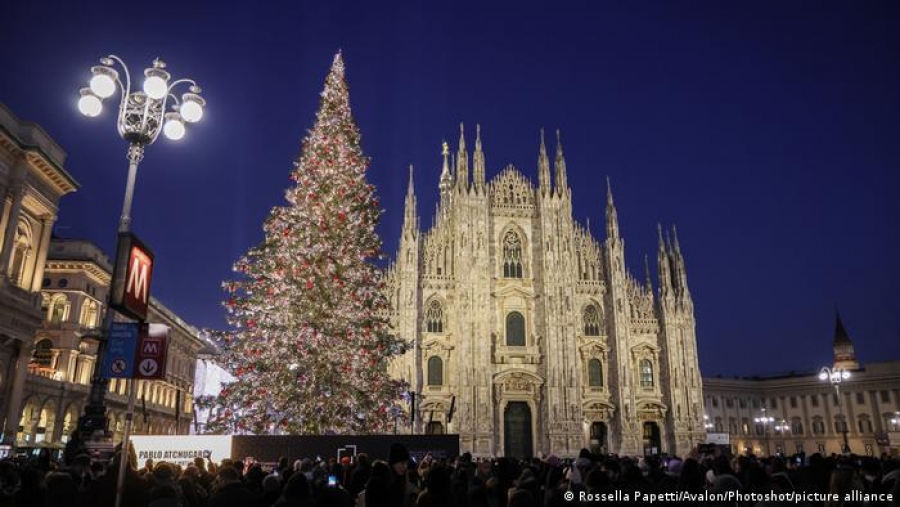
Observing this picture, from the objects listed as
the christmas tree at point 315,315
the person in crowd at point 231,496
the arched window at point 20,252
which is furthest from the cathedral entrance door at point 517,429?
the person in crowd at point 231,496

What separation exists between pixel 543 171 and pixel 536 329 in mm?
11729

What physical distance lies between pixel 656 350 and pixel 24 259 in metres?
37.2

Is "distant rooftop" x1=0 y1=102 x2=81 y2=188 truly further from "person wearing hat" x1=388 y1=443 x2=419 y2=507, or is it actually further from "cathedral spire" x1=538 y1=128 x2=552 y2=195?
"cathedral spire" x1=538 y1=128 x2=552 y2=195

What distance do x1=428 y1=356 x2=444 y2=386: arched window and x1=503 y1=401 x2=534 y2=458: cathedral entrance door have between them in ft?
16.3

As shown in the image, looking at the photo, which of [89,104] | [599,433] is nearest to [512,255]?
[599,433]

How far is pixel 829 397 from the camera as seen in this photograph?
6625 centimetres

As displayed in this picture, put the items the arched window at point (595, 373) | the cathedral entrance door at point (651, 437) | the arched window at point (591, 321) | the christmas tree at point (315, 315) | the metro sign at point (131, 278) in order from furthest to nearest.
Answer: the arched window at point (591, 321)
the arched window at point (595, 373)
the cathedral entrance door at point (651, 437)
the christmas tree at point (315, 315)
the metro sign at point (131, 278)

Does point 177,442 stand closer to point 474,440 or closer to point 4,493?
point 4,493

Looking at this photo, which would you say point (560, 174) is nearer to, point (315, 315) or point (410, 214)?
point (410, 214)

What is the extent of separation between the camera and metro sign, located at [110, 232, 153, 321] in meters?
6.53

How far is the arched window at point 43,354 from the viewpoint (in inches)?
1328

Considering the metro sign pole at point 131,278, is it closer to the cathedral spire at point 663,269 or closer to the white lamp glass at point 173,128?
the white lamp glass at point 173,128

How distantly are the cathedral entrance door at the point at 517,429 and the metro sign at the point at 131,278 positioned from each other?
118 feet

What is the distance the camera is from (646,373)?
141ft
